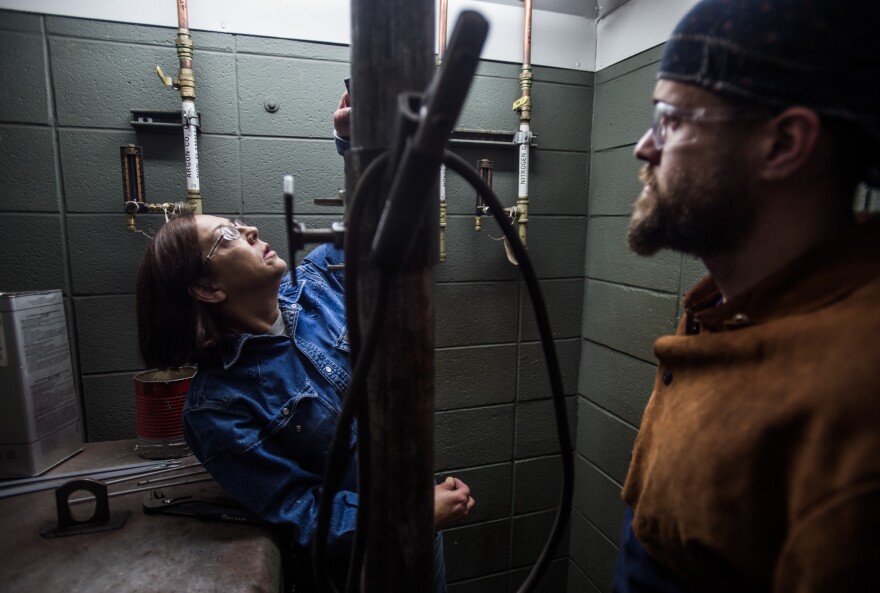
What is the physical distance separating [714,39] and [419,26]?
45cm

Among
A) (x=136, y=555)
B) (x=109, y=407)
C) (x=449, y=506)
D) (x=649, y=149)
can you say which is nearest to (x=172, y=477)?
(x=136, y=555)

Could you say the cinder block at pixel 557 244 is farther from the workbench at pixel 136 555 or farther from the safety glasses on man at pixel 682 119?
the workbench at pixel 136 555

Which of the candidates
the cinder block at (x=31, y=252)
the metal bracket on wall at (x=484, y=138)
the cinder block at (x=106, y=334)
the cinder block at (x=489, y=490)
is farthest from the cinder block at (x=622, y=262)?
the cinder block at (x=31, y=252)

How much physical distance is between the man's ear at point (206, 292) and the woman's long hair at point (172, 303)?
0.04 feet

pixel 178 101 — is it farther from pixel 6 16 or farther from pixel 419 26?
pixel 419 26

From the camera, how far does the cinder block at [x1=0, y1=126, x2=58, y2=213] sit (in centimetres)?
153

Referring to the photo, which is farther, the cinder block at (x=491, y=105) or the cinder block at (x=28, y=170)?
the cinder block at (x=491, y=105)

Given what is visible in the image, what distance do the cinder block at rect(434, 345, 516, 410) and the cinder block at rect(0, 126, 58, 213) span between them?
1.52 meters

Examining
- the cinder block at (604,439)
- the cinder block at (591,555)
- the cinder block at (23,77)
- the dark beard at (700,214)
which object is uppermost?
the cinder block at (23,77)

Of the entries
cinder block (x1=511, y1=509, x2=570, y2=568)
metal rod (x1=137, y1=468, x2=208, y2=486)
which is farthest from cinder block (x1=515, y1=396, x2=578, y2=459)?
metal rod (x1=137, y1=468, x2=208, y2=486)

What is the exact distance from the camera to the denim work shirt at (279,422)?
3.47 ft

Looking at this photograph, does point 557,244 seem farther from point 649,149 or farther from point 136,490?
point 136,490

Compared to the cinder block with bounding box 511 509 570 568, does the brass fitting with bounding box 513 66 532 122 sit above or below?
above

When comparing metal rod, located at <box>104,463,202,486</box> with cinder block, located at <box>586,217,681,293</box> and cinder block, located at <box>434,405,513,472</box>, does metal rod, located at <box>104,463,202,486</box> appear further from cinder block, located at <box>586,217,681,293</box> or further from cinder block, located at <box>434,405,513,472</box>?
cinder block, located at <box>586,217,681,293</box>
